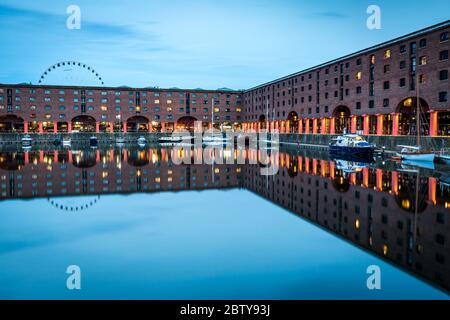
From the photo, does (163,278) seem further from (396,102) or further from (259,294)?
(396,102)

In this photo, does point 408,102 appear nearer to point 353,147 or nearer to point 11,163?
point 353,147

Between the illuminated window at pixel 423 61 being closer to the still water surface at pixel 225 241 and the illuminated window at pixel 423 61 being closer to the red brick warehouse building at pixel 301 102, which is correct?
the red brick warehouse building at pixel 301 102

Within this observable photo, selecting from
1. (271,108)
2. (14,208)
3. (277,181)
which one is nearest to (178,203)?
(14,208)

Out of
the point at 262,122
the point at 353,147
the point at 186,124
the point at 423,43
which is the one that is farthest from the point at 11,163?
the point at 186,124

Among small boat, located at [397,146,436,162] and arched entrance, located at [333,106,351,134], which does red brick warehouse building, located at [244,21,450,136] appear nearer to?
arched entrance, located at [333,106,351,134]

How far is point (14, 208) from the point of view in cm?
1588

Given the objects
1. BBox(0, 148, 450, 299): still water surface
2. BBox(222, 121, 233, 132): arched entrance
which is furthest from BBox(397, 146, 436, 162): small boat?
BBox(222, 121, 233, 132): arched entrance

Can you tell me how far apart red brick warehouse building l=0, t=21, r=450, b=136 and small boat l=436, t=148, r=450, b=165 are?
7044 mm

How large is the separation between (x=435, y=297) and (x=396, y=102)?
4991cm

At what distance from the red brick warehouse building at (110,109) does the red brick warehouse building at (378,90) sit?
28.1 meters

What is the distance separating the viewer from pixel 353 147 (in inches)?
1764

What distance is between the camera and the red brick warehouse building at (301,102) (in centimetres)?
4722

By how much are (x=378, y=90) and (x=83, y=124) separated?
80452mm

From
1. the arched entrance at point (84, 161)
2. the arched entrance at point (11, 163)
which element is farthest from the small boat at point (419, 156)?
the arched entrance at point (11, 163)
